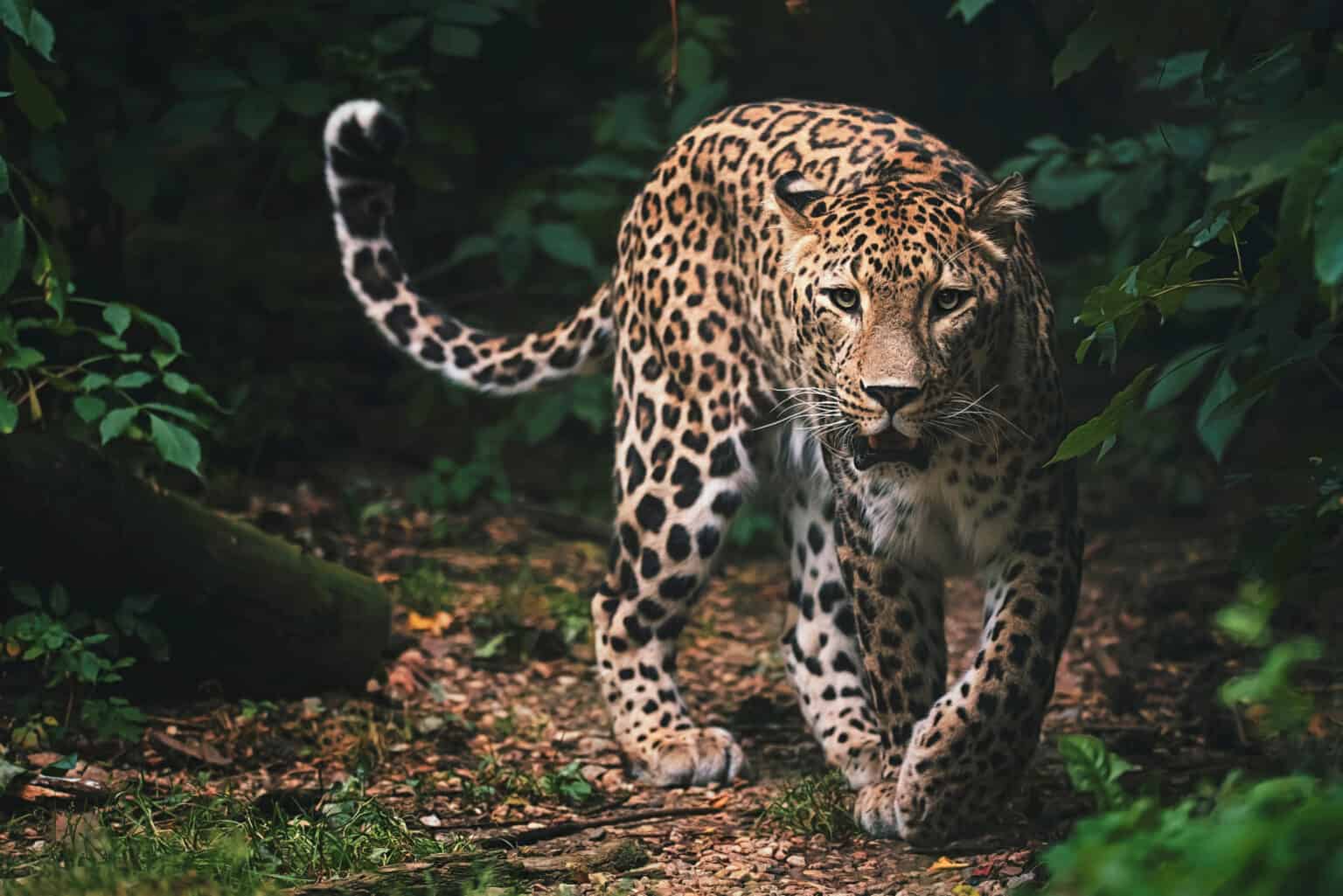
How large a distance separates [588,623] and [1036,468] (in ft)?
9.38

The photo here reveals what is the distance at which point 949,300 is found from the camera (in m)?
4.42

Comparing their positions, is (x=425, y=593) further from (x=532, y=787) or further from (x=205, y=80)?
(x=205, y=80)

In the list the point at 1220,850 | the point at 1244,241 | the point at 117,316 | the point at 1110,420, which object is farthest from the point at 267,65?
the point at 1220,850

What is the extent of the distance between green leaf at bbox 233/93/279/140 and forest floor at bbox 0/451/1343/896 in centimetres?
178

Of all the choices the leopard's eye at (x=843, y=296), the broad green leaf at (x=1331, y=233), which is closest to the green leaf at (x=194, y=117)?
the leopard's eye at (x=843, y=296)

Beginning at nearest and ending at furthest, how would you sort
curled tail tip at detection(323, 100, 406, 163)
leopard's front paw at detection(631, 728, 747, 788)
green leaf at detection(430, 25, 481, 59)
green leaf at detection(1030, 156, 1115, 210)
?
leopard's front paw at detection(631, 728, 747, 788) < curled tail tip at detection(323, 100, 406, 163) < green leaf at detection(430, 25, 481, 59) < green leaf at detection(1030, 156, 1115, 210)

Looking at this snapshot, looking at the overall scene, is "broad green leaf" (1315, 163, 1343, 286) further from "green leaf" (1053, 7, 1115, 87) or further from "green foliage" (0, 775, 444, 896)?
"green foliage" (0, 775, 444, 896)

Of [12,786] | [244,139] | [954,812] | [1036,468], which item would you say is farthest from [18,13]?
[244,139]

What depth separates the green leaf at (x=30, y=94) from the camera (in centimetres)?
415

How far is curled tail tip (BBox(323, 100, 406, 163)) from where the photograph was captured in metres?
5.71

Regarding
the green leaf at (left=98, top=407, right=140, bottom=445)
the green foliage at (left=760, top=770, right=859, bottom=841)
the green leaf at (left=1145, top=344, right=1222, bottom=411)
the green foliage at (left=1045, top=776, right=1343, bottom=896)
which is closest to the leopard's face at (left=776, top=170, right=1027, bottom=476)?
the green leaf at (left=1145, top=344, right=1222, bottom=411)

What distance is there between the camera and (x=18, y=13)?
158 inches

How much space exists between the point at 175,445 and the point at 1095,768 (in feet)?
9.98

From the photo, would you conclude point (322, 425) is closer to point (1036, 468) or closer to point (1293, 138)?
point (1036, 468)
